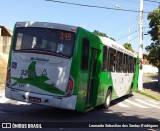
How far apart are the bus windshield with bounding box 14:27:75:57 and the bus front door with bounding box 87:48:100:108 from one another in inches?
56.9

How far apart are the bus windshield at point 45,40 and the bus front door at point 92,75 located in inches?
56.9

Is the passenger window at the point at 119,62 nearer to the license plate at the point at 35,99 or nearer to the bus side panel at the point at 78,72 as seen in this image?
the bus side panel at the point at 78,72

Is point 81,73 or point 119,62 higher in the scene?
point 119,62

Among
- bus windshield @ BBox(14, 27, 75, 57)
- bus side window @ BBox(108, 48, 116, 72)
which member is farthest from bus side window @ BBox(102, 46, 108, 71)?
bus windshield @ BBox(14, 27, 75, 57)

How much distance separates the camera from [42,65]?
1352 cm

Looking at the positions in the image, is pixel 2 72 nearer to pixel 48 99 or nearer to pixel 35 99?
pixel 35 99

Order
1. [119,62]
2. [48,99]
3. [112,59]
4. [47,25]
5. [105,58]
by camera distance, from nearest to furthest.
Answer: [48,99], [47,25], [105,58], [112,59], [119,62]

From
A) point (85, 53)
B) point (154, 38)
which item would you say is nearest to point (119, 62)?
point (85, 53)

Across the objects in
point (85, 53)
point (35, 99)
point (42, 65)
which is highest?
point (85, 53)

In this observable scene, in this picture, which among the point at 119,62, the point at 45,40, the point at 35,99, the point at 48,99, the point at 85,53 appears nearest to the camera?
the point at 48,99

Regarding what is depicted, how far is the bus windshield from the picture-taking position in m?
13.5

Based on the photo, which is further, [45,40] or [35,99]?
[45,40]

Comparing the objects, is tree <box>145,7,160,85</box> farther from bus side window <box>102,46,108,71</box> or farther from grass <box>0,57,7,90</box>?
bus side window <box>102,46,108,71</box>

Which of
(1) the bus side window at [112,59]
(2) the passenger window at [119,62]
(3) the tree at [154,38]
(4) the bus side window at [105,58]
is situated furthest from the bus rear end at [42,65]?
(3) the tree at [154,38]
